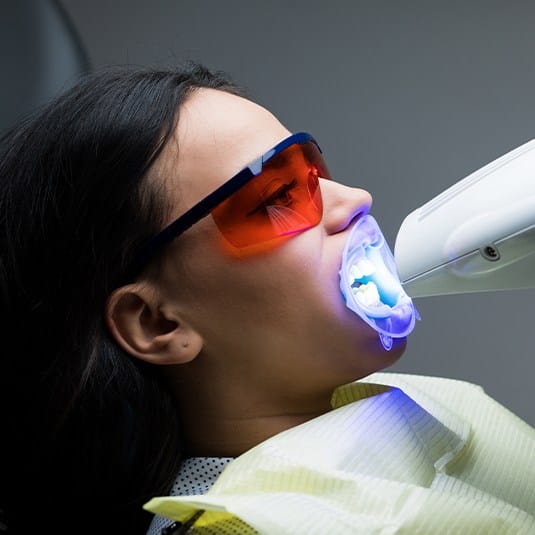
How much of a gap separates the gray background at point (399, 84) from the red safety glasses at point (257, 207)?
27.0 inches

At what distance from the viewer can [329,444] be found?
3.31 ft

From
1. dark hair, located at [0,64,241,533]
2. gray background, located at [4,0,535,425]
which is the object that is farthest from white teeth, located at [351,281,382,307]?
gray background, located at [4,0,535,425]

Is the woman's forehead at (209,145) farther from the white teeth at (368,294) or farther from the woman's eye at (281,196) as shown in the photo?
the white teeth at (368,294)

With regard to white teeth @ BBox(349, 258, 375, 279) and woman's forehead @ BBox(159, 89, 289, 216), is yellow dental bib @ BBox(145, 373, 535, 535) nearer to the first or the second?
white teeth @ BBox(349, 258, 375, 279)

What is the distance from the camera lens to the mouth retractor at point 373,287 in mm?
1038

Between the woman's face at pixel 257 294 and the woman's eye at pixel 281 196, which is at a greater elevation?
the woman's eye at pixel 281 196

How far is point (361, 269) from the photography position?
42.1 inches

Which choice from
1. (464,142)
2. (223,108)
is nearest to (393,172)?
(464,142)

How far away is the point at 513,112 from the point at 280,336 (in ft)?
2.72

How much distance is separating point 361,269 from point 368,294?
3 cm

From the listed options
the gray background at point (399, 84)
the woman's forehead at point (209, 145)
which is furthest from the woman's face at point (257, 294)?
the gray background at point (399, 84)

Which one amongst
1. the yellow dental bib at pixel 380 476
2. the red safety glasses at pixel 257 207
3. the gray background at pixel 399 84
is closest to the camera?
the yellow dental bib at pixel 380 476

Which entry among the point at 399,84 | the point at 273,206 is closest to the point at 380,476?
the point at 273,206

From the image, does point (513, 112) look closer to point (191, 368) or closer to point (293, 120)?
point (293, 120)
